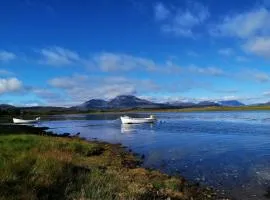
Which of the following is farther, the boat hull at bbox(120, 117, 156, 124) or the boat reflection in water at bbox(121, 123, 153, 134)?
the boat hull at bbox(120, 117, 156, 124)

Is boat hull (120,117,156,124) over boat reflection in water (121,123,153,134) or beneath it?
over

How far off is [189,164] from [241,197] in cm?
1130

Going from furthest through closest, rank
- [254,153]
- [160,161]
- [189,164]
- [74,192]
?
[254,153] < [160,161] < [189,164] < [74,192]

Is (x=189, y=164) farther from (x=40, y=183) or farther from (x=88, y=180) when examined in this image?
(x=40, y=183)

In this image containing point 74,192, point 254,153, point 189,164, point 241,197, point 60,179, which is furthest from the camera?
point 254,153

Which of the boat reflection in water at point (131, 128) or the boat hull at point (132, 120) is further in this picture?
the boat hull at point (132, 120)

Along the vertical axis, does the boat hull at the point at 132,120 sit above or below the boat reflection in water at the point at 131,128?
above

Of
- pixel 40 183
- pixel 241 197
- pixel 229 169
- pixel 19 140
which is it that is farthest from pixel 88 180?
pixel 19 140

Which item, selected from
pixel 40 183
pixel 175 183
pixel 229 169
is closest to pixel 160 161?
pixel 229 169

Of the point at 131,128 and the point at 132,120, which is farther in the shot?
the point at 132,120

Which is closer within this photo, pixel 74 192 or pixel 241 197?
pixel 74 192

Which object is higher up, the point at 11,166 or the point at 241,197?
the point at 11,166

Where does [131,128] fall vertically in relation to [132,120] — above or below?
below

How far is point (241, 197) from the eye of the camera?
20.6m
